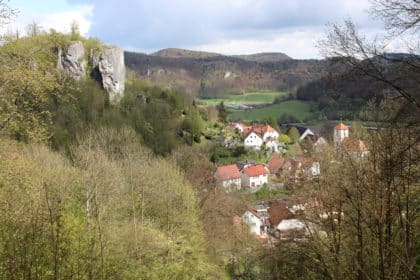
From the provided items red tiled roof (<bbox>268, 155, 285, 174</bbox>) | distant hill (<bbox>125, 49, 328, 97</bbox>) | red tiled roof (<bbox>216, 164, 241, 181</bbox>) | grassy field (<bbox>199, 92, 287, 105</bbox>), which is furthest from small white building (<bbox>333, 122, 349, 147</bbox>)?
distant hill (<bbox>125, 49, 328, 97</bbox>)

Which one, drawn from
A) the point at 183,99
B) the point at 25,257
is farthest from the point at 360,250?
the point at 183,99

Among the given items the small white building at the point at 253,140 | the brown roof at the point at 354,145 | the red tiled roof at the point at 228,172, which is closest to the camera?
the brown roof at the point at 354,145

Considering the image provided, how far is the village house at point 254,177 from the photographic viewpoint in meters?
44.4

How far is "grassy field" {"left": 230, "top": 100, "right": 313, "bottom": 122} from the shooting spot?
84.2 m

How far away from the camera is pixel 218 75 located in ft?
490

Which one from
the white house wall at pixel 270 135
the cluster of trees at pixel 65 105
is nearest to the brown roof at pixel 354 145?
the cluster of trees at pixel 65 105

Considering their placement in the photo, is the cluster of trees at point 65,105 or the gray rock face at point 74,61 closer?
the cluster of trees at point 65,105

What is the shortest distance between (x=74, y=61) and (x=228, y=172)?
60.9 ft

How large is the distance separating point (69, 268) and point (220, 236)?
17.6 metres

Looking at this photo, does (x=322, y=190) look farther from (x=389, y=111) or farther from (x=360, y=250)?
(x=389, y=111)

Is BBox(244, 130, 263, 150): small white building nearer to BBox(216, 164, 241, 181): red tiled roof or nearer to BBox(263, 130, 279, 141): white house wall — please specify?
BBox(263, 130, 279, 141): white house wall

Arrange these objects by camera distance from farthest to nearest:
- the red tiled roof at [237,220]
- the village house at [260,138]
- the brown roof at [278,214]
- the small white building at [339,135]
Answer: the village house at [260,138], the red tiled roof at [237,220], the brown roof at [278,214], the small white building at [339,135]

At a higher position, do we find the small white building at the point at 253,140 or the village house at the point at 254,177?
the small white building at the point at 253,140

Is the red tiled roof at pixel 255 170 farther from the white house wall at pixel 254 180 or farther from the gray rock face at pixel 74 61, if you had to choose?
the gray rock face at pixel 74 61
